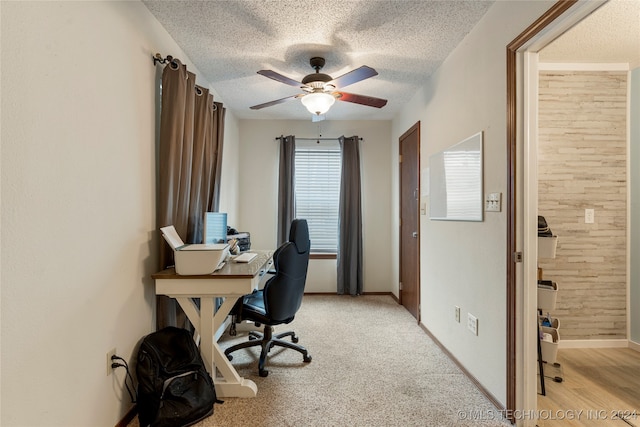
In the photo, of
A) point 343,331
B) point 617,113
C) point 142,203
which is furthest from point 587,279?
point 142,203

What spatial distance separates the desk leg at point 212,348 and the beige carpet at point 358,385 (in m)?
0.06

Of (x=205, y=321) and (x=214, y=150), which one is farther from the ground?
(x=214, y=150)

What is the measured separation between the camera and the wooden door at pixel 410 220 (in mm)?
3092

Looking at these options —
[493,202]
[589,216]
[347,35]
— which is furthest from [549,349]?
[347,35]

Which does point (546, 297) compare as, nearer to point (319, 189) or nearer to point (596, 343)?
point (596, 343)

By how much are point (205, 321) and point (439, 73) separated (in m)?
2.66

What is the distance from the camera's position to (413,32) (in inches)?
79.9

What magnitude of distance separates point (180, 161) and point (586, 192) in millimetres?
3178

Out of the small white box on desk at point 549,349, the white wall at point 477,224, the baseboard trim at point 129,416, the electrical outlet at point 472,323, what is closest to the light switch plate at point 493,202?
the white wall at point 477,224

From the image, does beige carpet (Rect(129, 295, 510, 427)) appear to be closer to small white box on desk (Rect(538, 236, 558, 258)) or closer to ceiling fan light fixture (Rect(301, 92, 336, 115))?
small white box on desk (Rect(538, 236, 558, 258))

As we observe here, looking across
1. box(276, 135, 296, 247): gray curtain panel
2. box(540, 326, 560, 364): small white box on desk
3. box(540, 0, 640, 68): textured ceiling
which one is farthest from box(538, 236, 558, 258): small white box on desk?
box(276, 135, 296, 247): gray curtain panel

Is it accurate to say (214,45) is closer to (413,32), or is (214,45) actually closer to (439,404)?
(413,32)

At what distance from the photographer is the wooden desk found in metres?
1.71

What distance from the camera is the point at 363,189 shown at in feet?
13.5
